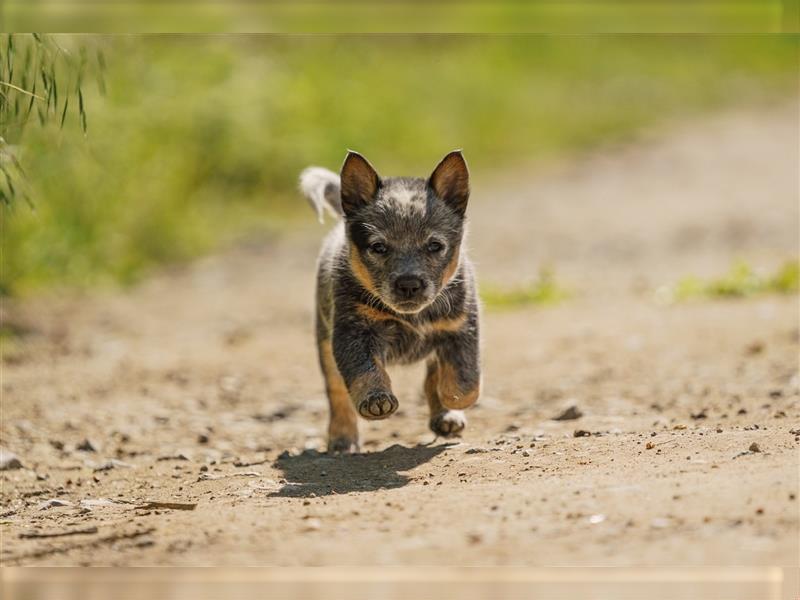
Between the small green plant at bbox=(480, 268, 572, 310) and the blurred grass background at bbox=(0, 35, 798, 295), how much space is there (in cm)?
391

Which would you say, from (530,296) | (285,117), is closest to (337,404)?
(530,296)

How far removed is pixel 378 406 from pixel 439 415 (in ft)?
3.16

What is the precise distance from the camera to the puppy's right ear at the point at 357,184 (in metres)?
6.55

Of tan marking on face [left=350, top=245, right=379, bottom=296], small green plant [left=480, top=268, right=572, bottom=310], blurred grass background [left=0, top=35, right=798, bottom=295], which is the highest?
blurred grass background [left=0, top=35, right=798, bottom=295]

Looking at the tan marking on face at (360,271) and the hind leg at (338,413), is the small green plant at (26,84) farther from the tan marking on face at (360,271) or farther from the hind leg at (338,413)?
the hind leg at (338,413)

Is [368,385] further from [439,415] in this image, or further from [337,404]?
[337,404]

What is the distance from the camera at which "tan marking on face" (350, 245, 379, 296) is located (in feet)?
21.3

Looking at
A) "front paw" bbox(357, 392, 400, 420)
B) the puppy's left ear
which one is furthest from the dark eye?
"front paw" bbox(357, 392, 400, 420)

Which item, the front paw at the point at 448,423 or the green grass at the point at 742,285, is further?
the green grass at the point at 742,285

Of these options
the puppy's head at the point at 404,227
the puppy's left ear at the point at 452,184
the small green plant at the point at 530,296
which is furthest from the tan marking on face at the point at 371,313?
the small green plant at the point at 530,296

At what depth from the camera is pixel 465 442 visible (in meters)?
6.73

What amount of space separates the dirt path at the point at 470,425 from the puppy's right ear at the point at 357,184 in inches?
51.1

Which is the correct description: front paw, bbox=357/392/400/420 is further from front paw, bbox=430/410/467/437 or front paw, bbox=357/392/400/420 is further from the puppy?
front paw, bbox=430/410/467/437

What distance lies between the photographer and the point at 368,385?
246 inches
